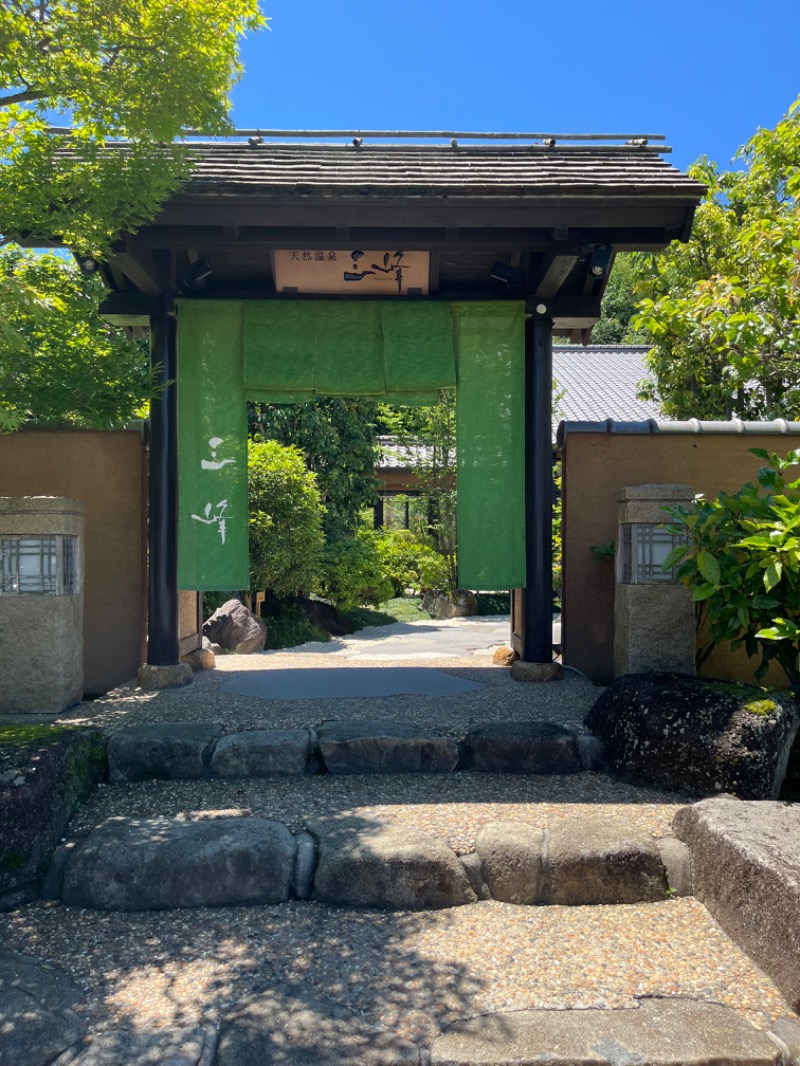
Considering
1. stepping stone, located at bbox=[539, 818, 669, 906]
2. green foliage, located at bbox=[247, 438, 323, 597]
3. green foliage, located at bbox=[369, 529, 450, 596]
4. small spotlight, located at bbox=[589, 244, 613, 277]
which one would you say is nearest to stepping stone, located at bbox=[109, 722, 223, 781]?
stepping stone, located at bbox=[539, 818, 669, 906]

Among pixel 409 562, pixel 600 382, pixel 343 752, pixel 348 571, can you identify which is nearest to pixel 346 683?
pixel 343 752

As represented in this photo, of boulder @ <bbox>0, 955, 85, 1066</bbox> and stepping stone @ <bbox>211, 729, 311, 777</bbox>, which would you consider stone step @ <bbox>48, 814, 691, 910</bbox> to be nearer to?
boulder @ <bbox>0, 955, 85, 1066</bbox>

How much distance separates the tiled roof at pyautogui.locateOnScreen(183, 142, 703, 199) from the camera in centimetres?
572

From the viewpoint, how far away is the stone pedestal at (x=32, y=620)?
566cm

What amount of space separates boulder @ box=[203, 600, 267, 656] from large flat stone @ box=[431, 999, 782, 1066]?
7.68 m

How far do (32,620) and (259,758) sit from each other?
86.4 inches

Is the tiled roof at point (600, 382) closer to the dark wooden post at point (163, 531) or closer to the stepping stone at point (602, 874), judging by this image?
the dark wooden post at point (163, 531)

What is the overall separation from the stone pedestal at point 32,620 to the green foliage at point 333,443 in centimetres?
834

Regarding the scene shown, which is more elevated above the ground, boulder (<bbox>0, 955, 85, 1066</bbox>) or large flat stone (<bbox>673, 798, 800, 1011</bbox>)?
large flat stone (<bbox>673, 798, 800, 1011</bbox>)

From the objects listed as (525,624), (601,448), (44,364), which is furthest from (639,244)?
(44,364)

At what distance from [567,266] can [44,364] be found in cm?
400

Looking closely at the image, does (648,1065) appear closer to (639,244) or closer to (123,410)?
(123,410)

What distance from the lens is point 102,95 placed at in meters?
4.33

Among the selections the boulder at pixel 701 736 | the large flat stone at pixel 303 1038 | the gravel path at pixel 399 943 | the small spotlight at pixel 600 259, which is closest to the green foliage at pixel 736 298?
the small spotlight at pixel 600 259
